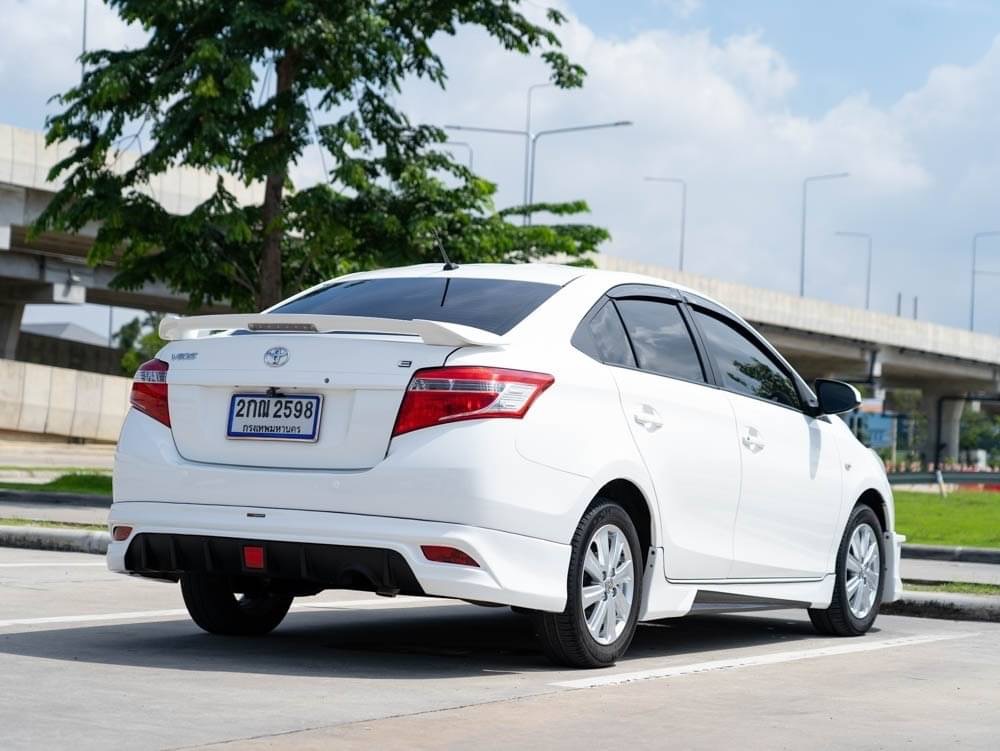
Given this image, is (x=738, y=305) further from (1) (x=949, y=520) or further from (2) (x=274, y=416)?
(2) (x=274, y=416)

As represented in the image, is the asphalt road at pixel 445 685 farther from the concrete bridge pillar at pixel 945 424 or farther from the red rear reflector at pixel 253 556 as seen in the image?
the concrete bridge pillar at pixel 945 424

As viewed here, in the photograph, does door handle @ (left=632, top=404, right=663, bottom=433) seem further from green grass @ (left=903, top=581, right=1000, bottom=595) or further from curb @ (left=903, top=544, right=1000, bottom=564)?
curb @ (left=903, top=544, right=1000, bottom=564)

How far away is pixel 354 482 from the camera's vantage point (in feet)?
20.4

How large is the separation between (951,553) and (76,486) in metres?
12.4

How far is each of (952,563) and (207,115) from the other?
11.8m

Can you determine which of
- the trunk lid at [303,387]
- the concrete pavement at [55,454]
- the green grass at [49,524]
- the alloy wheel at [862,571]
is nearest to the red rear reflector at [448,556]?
the trunk lid at [303,387]

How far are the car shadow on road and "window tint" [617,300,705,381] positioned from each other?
1.29m

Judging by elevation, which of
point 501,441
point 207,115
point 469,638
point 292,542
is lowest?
point 469,638

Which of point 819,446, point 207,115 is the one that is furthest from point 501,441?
point 207,115

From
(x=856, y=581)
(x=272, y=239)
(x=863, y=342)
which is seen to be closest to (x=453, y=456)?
(x=856, y=581)

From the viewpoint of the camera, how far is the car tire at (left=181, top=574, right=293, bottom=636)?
7320 mm

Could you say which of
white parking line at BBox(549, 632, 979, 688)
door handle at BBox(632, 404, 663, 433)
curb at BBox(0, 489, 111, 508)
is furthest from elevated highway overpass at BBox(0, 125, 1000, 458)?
door handle at BBox(632, 404, 663, 433)

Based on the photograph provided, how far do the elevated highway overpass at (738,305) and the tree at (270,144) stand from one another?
40.3ft

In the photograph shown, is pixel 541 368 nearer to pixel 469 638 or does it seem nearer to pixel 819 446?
pixel 469 638
